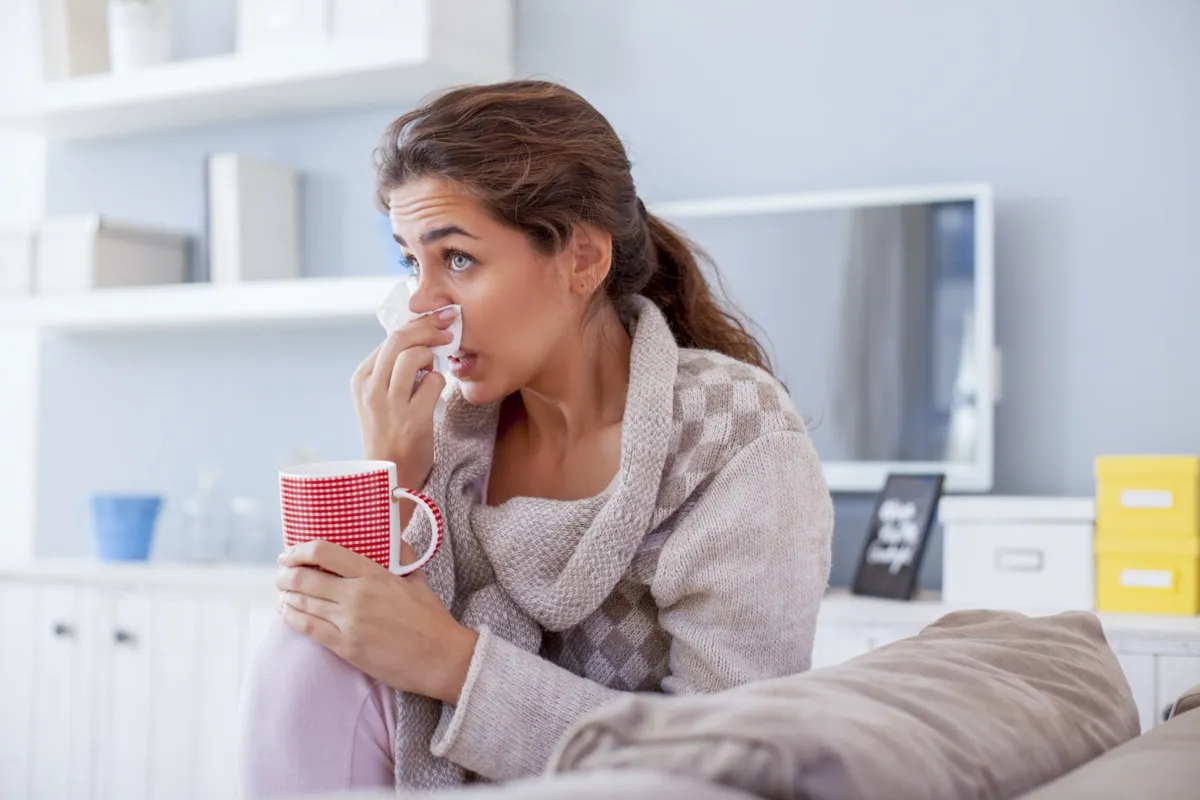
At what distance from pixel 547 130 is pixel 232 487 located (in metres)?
1.91

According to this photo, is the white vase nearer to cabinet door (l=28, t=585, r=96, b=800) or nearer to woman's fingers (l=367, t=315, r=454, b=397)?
cabinet door (l=28, t=585, r=96, b=800)

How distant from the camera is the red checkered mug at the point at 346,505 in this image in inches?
46.1

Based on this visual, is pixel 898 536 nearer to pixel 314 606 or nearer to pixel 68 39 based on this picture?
pixel 314 606

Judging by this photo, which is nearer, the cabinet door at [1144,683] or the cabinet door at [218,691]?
the cabinet door at [1144,683]

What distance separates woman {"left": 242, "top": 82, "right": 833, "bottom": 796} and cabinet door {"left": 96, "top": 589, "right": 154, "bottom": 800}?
4.59 feet

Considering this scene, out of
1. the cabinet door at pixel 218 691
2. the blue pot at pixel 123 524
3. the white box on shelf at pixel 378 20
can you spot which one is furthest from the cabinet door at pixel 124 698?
the white box on shelf at pixel 378 20

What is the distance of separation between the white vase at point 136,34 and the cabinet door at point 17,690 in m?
1.14

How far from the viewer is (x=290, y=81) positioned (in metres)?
2.79

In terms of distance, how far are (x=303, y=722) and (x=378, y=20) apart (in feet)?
5.79

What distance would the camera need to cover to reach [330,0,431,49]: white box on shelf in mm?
2619

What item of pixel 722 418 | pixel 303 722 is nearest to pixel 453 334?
pixel 722 418

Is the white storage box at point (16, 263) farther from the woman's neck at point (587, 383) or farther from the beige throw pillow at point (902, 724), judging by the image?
the beige throw pillow at point (902, 724)

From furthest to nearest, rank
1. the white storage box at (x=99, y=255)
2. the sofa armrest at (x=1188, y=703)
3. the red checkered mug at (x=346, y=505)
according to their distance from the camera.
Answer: the white storage box at (x=99, y=255) < the red checkered mug at (x=346, y=505) < the sofa armrest at (x=1188, y=703)

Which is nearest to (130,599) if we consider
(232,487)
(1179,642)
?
(232,487)
